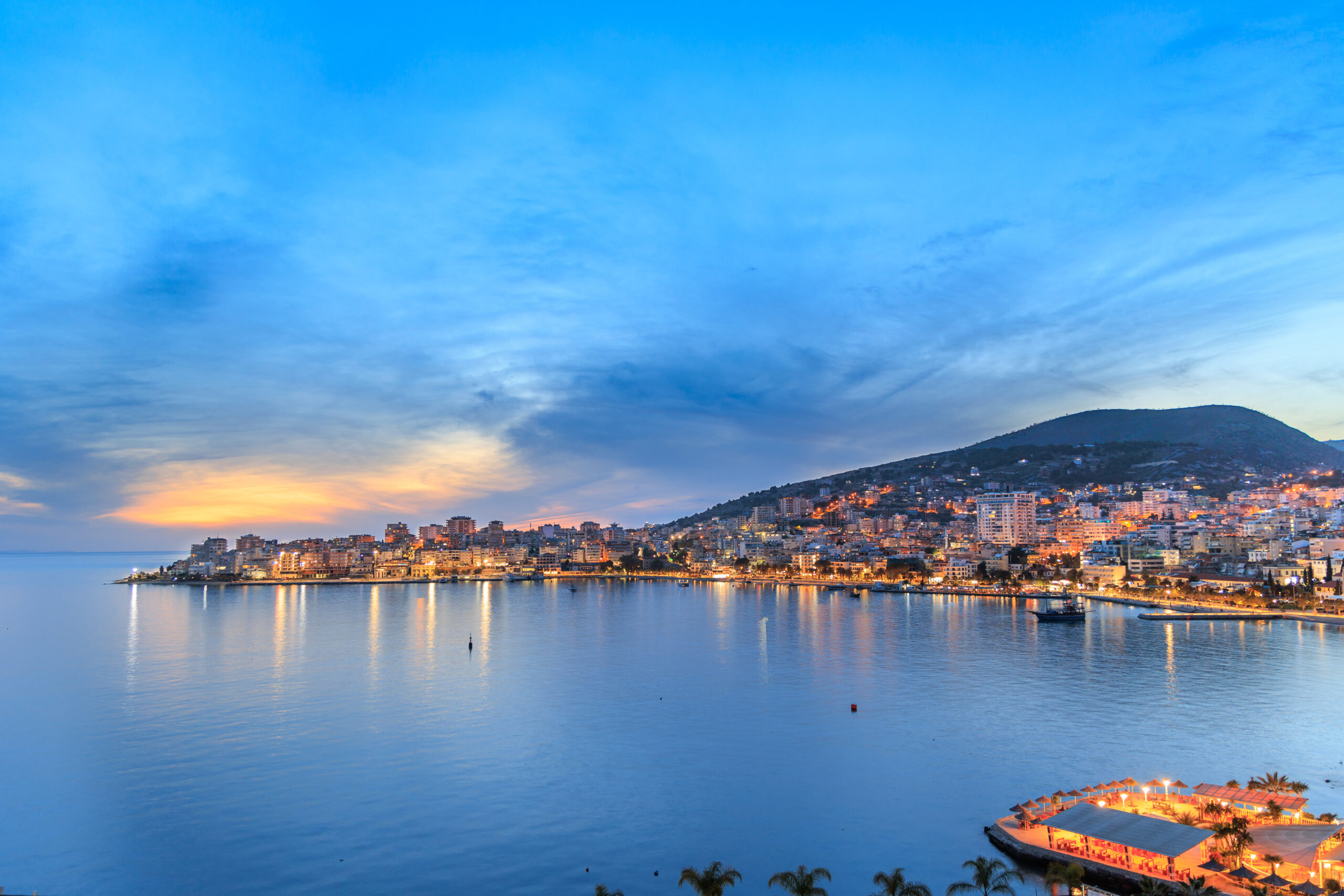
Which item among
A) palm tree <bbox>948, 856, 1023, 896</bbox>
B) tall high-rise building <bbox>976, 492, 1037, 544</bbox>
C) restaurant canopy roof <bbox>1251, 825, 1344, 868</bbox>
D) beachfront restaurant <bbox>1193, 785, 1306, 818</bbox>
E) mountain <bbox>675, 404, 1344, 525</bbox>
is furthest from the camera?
mountain <bbox>675, 404, 1344, 525</bbox>

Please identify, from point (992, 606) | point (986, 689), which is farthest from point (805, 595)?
point (986, 689)

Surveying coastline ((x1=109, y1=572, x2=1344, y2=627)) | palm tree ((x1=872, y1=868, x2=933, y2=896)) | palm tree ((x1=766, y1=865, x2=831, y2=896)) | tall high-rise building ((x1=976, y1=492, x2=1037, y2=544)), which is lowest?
coastline ((x1=109, y1=572, x2=1344, y2=627))

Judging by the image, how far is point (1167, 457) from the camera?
16062cm

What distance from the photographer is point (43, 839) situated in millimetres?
14609

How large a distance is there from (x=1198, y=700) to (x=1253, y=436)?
579 ft

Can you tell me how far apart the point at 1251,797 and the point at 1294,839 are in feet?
4.95

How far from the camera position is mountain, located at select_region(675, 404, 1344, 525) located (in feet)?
493

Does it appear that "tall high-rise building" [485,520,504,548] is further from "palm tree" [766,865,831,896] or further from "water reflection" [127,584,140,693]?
"palm tree" [766,865,831,896]

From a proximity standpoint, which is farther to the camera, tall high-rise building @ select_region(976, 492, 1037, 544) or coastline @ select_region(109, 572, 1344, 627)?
tall high-rise building @ select_region(976, 492, 1037, 544)

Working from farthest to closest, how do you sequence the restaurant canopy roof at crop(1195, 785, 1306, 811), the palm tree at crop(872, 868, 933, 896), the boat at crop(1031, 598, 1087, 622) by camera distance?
the boat at crop(1031, 598, 1087, 622)
the restaurant canopy roof at crop(1195, 785, 1306, 811)
the palm tree at crop(872, 868, 933, 896)

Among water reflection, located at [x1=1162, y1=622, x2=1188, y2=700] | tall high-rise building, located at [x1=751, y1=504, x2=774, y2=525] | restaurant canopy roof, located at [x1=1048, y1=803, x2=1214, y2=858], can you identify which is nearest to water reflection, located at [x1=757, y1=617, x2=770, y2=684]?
water reflection, located at [x1=1162, y1=622, x2=1188, y2=700]

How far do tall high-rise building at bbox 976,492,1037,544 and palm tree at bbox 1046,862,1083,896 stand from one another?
113 metres

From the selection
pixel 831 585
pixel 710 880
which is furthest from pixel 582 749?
pixel 831 585

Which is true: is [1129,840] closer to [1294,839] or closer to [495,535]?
[1294,839]
